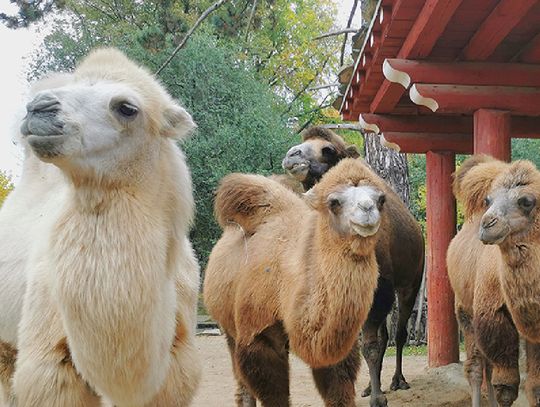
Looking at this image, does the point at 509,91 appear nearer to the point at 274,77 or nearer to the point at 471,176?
the point at 471,176

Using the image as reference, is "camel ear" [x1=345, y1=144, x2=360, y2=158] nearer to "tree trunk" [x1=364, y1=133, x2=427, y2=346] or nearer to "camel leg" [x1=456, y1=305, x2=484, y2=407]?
"camel leg" [x1=456, y1=305, x2=484, y2=407]

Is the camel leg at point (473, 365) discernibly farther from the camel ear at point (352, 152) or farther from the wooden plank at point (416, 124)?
the wooden plank at point (416, 124)

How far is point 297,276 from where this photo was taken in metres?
4.45

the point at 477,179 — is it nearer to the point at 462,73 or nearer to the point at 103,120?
the point at 462,73

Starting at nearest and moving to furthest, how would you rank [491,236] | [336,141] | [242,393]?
[491,236], [242,393], [336,141]

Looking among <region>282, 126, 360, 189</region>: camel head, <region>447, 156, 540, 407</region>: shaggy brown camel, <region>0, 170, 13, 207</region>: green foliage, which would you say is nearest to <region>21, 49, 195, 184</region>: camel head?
<region>447, 156, 540, 407</region>: shaggy brown camel

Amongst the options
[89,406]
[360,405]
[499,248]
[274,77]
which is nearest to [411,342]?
[360,405]

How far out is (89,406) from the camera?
3287mm

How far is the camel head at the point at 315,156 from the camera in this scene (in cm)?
654

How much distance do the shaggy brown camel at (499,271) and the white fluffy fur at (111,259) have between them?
2.09 metres

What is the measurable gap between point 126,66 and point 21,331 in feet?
4.14

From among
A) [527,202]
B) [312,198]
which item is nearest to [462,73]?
[527,202]

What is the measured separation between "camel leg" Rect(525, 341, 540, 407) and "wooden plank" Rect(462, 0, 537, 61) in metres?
2.19

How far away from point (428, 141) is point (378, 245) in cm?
255
